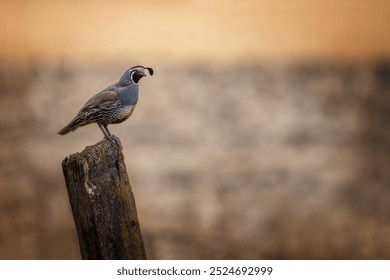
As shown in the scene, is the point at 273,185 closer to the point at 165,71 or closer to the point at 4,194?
the point at 165,71

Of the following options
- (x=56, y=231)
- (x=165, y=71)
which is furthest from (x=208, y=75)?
(x=56, y=231)

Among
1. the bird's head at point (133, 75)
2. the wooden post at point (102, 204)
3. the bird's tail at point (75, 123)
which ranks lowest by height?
the wooden post at point (102, 204)

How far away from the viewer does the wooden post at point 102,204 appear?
346 centimetres

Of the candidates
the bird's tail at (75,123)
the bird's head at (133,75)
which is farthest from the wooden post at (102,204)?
the bird's head at (133,75)

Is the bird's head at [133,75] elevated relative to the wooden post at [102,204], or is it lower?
elevated

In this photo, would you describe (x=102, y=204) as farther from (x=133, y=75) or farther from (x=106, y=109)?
(x=133, y=75)

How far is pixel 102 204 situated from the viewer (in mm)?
3486

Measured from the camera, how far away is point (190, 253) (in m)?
6.22

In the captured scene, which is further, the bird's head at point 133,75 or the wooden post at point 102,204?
the bird's head at point 133,75

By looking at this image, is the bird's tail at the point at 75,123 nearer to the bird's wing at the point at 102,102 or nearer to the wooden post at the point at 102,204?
the bird's wing at the point at 102,102

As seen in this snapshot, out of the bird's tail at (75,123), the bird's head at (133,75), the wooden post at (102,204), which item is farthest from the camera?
the bird's head at (133,75)

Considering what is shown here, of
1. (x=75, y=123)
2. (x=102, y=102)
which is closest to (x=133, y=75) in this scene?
(x=102, y=102)

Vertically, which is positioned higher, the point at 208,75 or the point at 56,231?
the point at 208,75

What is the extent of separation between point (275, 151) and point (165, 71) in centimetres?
117
